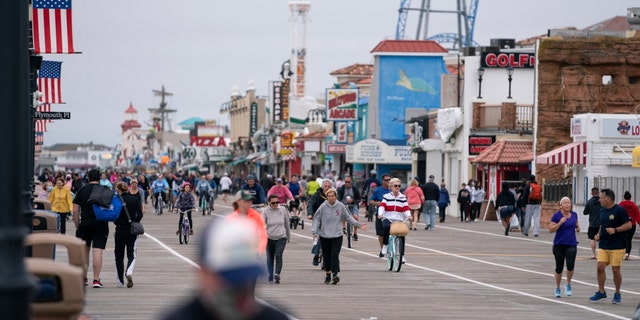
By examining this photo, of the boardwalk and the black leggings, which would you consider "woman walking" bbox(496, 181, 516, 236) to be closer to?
the boardwalk

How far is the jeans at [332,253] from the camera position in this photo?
21750mm

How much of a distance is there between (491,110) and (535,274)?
34.0 meters

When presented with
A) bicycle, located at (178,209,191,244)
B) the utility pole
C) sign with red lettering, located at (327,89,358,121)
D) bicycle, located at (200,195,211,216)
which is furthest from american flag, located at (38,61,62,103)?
sign with red lettering, located at (327,89,358,121)

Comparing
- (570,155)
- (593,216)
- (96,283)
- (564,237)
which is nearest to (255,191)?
(593,216)

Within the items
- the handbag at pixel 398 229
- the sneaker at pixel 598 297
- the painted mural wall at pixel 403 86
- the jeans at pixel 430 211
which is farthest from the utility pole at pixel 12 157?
the painted mural wall at pixel 403 86

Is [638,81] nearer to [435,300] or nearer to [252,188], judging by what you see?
[252,188]

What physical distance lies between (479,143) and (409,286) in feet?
120

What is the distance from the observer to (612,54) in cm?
4709

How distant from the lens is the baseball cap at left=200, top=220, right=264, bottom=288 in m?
4.56

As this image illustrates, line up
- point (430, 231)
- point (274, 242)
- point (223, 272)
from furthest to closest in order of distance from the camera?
point (430, 231)
point (274, 242)
point (223, 272)

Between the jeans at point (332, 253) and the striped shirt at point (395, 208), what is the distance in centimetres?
384

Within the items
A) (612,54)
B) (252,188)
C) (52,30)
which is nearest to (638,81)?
(612,54)

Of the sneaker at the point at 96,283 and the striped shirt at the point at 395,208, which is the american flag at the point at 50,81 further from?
the sneaker at the point at 96,283

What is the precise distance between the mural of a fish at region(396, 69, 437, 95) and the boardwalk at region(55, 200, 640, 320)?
44.9 meters
